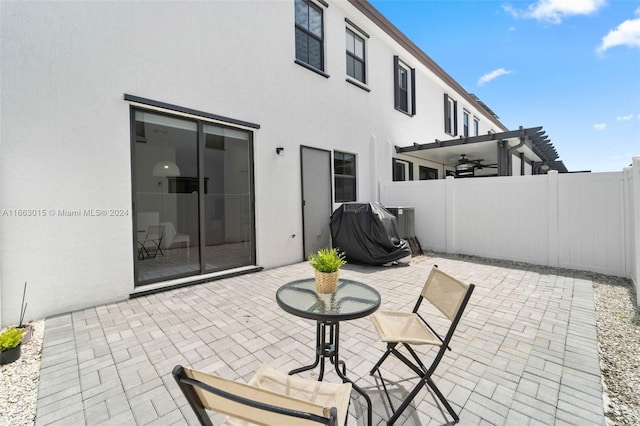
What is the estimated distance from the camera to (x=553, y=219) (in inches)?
218

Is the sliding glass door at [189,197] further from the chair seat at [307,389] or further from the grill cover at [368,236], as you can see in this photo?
the chair seat at [307,389]

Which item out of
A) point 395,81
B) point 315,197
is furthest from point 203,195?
point 395,81

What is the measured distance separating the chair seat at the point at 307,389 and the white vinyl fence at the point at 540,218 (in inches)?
181

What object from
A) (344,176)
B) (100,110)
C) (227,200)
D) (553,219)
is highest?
(100,110)

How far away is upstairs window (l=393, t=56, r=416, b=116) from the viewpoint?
964 centimetres

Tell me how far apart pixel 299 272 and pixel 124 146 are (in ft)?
11.4

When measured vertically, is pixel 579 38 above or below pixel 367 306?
above

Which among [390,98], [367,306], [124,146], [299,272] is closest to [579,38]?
[390,98]

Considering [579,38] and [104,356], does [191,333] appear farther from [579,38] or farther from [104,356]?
[579,38]

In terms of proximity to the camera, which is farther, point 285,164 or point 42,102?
point 285,164

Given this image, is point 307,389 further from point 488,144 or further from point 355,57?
point 488,144

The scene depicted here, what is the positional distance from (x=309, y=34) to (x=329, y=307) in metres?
6.93

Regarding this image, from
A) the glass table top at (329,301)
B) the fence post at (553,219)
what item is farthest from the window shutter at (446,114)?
the glass table top at (329,301)

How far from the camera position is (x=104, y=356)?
2516mm
